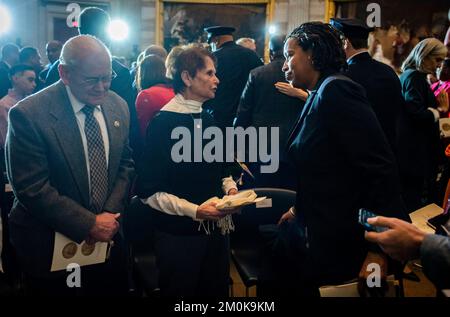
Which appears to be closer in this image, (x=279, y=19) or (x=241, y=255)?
(x=241, y=255)

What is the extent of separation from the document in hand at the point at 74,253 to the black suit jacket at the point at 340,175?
3.37 ft

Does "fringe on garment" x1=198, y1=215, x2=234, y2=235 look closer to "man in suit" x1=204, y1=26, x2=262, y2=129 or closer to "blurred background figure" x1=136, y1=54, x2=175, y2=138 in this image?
"blurred background figure" x1=136, y1=54, x2=175, y2=138

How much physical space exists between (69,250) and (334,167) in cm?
132

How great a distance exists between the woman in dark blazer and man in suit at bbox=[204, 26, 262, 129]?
2.53 m

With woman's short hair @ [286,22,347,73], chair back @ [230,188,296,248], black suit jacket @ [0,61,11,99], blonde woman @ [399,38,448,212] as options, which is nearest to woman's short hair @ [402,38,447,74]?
blonde woman @ [399,38,448,212]

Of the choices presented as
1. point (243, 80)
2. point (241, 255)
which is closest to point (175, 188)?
point (241, 255)

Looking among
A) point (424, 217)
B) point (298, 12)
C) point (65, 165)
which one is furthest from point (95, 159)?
point (298, 12)

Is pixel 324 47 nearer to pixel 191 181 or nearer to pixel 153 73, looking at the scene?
Result: pixel 191 181

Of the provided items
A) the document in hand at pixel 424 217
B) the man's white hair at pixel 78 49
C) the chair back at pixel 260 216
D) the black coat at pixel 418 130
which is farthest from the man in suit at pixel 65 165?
the black coat at pixel 418 130

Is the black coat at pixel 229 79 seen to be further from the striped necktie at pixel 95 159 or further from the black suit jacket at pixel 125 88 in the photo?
the striped necktie at pixel 95 159

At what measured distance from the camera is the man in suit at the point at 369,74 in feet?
11.1

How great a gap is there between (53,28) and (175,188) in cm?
1029
